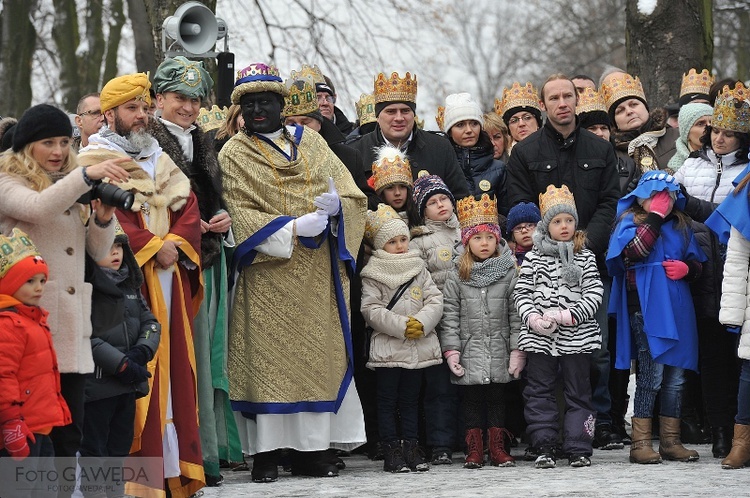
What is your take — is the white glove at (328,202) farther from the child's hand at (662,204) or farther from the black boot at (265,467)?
the child's hand at (662,204)

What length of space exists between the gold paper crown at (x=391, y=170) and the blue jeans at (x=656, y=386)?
1813mm

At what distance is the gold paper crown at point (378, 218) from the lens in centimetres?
932

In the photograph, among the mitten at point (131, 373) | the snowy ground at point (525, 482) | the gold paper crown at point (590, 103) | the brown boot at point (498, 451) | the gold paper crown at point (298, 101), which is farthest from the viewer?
the gold paper crown at point (590, 103)

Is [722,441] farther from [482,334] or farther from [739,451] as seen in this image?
[482,334]

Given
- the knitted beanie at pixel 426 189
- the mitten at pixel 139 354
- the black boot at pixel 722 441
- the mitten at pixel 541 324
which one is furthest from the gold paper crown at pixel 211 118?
the black boot at pixel 722 441

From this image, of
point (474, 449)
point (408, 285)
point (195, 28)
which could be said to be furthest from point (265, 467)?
point (195, 28)

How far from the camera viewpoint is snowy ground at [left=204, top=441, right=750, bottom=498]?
7703 mm

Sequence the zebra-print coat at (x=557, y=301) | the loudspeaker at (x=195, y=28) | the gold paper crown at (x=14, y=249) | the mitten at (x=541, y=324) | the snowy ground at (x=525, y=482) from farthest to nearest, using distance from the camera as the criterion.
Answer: the loudspeaker at (x=195, y=28) < the zebra-print coat at (x=557, y=301) < the mitten at (x=541, y=324) < the snowy ground at (x=525, y=482) < the gold paper crown at (x=14, y=249)

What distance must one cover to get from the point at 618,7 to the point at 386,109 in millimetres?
29191

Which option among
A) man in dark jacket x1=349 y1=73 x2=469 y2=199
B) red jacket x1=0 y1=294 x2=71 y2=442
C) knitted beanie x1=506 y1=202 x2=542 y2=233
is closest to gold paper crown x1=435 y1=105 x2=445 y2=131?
man in dark jacket x1=349 y1=73 x2=469 y2=199

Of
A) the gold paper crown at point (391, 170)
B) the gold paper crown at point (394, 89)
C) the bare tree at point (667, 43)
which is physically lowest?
the gold paper crown at point (391, 170)

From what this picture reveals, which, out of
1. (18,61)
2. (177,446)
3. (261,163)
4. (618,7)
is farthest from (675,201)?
(618,7)

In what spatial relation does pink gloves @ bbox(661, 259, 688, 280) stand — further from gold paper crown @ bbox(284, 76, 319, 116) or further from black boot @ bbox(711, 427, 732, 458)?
gold paper crown @ bbox(284, 76, 319, 116)

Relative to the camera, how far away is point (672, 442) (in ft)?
29.6
